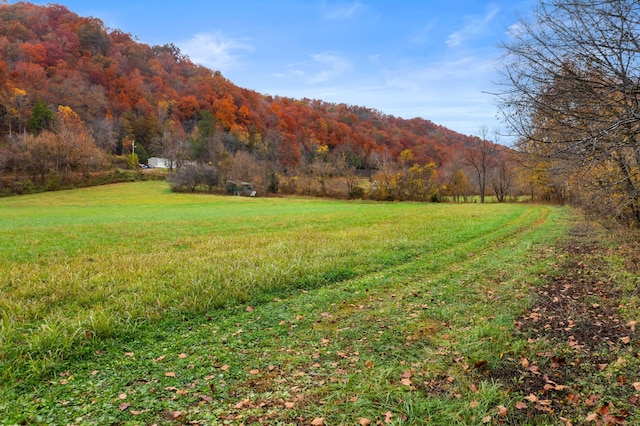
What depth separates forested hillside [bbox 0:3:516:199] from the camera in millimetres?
62750

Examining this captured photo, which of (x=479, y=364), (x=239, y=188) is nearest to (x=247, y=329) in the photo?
(x=479, y=364)

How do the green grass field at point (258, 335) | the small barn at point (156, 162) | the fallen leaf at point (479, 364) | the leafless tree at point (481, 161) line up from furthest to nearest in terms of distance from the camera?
the small barn at point (156, 162), the leafless tree at point (481, 161), the fallen leaf at point (479, 364), the green grass field at point (258, 335)

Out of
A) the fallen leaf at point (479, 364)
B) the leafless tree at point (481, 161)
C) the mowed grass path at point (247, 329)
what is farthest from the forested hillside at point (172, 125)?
the fallen leaf at point (479, 364)

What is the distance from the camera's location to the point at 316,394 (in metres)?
3.84

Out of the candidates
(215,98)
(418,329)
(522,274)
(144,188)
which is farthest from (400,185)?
(215,98)

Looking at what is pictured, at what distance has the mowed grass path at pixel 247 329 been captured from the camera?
12.2 ft

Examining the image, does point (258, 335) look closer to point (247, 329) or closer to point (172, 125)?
point (247, 329)

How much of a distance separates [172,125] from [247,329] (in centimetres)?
10298

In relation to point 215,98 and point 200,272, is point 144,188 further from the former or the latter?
point 200,272

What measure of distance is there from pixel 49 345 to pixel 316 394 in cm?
363

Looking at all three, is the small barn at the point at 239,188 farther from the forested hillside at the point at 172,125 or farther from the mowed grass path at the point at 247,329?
the mowed grass path at the point at 247,329

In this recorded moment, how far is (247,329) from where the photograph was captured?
566cm

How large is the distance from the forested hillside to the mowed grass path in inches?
2021

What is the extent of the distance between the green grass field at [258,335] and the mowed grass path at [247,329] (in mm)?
24
